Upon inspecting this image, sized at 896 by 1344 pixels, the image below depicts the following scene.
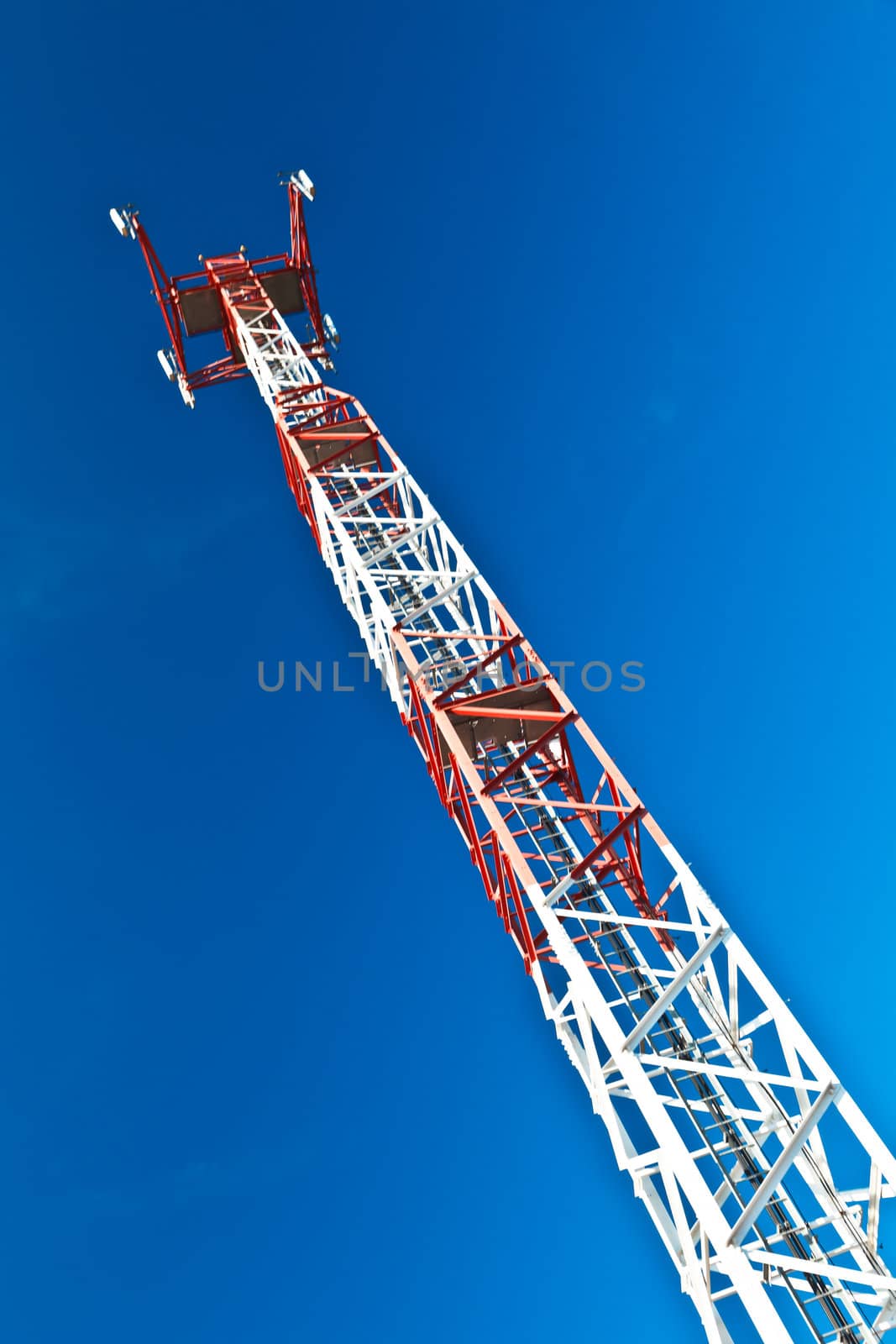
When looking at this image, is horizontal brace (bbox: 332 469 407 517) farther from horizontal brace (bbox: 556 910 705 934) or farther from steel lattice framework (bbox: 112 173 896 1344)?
horizontal brace (bbox: 556 910 705 934)

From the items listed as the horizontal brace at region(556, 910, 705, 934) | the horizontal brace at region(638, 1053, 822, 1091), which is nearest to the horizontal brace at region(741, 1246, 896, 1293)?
the horizontal brace at region(638, 1053, 822, 1091)

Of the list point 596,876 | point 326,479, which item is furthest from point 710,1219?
point 326,479

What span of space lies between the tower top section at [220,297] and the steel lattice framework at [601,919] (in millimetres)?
94

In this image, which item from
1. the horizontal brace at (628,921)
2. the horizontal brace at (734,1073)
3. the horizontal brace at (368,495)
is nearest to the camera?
the horizontal brace at (734,1073)

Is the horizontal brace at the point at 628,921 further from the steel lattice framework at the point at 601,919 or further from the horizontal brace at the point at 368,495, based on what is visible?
the horizontal brace at the point at 368,495

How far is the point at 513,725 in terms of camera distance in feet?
75.6

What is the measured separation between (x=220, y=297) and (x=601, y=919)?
28208mm

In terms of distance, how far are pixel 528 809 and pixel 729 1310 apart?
13.1m

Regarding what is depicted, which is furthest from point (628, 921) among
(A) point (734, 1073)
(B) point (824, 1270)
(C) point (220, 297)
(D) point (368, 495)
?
(C) point (220, 297)

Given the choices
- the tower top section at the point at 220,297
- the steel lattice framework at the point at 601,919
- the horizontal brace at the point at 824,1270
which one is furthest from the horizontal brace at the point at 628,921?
the tower top section at the point at 220,297

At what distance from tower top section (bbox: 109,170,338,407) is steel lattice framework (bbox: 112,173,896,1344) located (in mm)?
94

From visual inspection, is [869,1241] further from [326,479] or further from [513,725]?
[326,479]

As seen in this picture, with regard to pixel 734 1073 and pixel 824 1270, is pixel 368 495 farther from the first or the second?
pixel 824 1270

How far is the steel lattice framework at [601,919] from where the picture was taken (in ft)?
50.3
